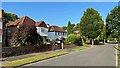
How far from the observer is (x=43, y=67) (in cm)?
1680

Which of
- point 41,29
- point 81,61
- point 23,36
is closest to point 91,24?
point 41,29

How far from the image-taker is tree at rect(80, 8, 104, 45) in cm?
8094

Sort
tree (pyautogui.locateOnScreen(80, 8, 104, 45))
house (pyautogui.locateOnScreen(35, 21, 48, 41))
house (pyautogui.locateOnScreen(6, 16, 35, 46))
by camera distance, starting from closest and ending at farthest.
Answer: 1. house (pyautogui.locateOnScreen(6, 16, 35, 46))
2. house (pyautogui.locateOnScreen(35, 21, 48, 41))
3. tree (pyautogui.locateOnScreen(80, 8, 104, 45))

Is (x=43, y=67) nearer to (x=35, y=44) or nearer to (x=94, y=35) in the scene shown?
(x=35, y=44)

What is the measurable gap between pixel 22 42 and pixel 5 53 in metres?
7.69

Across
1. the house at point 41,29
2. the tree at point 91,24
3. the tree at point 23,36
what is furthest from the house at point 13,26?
the tree at point 91,24

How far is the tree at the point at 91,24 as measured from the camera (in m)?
80.9

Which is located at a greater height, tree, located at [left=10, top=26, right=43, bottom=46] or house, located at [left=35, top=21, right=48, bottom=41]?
house, located at [left=35, top=21, right=48, bottom=41]

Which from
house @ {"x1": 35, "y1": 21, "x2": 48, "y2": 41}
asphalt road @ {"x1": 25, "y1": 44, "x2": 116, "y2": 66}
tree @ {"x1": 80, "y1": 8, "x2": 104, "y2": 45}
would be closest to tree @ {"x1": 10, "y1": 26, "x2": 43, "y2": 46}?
asphalt road @ {"x1": 25, "y1": 44, "x2": 116, "y2": 66}

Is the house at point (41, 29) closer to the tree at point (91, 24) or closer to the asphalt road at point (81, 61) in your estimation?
the tree at point (91, 24)

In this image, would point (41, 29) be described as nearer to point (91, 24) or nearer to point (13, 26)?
point (13, 26)

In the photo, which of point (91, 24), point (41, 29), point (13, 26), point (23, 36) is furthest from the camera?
point (91, 24)

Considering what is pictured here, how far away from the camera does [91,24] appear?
81.2m

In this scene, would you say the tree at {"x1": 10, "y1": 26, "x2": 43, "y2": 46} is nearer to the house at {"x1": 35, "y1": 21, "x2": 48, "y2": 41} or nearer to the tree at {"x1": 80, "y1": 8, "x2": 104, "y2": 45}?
the house at {"x1": 35, "y1": 21, "x2": 48, "y2": 41}
